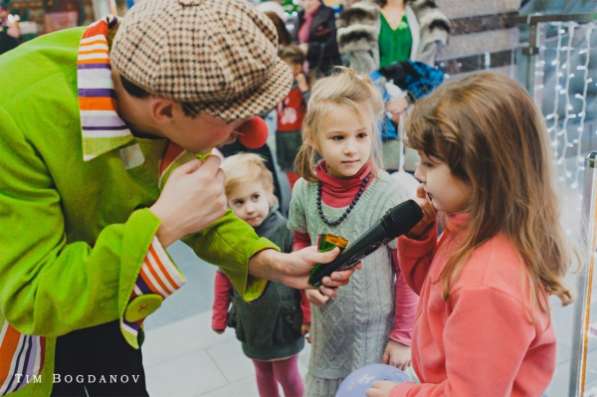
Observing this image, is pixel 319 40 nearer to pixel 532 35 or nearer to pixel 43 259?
pixel 532 35

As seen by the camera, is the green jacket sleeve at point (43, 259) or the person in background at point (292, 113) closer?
the green jacket sleeve at point (43, 259)

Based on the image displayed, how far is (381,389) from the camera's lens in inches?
46.6

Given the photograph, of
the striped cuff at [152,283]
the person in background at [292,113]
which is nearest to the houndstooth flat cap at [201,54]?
the striped cuff at [152,283]

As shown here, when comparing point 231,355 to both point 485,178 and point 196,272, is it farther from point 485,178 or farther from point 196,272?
point 485,178

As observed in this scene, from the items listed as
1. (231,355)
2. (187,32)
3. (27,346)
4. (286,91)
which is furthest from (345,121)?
(231,355)

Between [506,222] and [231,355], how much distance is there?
178cm

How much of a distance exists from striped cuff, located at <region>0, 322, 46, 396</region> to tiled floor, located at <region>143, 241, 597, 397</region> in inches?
50.1

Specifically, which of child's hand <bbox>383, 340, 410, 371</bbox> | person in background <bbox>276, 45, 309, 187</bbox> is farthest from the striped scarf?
person in background <bbox>276, 45, 309, 187</bbox>

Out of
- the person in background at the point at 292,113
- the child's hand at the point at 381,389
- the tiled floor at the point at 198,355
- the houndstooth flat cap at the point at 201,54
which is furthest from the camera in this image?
the person in background at the point at 292,113

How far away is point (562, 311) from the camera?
9.23 feet

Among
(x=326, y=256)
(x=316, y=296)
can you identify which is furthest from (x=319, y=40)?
(x=326, y=256)

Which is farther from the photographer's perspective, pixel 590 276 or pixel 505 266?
pixel 590 276

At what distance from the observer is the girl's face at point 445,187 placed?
3.57 feet

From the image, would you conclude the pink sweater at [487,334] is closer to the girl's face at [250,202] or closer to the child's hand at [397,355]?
the child's hand at [397,355]
